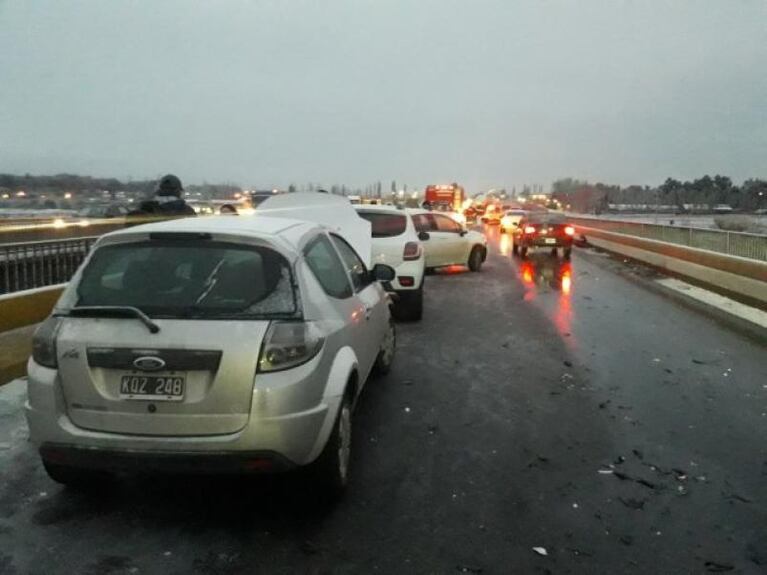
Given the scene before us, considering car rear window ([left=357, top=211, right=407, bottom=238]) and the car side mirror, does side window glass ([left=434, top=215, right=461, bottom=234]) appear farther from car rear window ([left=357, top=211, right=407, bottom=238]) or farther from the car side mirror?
the car side mirror

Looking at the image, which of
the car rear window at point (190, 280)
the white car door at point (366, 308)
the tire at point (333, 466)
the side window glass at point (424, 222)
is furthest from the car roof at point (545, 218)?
the car rear window at point (190, 280)

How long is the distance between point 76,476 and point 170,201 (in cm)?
1228

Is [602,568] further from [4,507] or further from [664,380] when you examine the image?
[664,380]

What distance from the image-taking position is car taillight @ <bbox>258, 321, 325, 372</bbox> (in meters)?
3.64

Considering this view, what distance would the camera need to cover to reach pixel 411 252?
11.1 meters

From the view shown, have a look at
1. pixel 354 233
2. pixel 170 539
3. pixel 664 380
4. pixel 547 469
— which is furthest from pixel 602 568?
pixel 354 233

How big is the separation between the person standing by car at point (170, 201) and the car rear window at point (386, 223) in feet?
17.8

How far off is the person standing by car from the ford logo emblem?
12.1 metres

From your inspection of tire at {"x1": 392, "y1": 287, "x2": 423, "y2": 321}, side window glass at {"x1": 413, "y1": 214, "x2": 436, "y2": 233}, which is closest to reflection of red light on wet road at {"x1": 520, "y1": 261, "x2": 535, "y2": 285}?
side window glass at {"x1": 413, "y1": 214, "x2": 436, "y2": 233}

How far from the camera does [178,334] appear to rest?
3.60m

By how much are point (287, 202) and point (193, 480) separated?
6215 millimetres

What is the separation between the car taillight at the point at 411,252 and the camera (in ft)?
36.3

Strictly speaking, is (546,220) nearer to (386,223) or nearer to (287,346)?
(386,223)

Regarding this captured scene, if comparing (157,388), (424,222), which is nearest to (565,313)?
(424,222)
